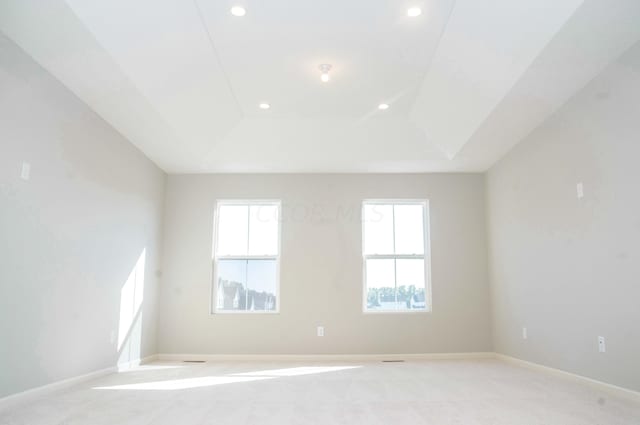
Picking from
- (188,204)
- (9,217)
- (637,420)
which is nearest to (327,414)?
(637,420)

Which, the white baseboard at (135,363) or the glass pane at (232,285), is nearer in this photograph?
the white baseboard at (135,363)

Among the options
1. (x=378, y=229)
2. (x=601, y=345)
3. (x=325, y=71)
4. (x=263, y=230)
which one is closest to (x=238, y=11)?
(x=325, y=71)

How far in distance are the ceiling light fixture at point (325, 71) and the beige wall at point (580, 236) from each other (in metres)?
2.16

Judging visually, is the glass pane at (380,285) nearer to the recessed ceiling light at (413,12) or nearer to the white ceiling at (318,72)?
the white ceiling at (318,72)

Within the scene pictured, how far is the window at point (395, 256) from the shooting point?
5.75 meters

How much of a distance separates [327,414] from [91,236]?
8.68 feet

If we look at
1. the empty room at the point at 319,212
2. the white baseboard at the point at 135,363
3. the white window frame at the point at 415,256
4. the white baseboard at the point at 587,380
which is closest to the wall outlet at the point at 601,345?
the empty room at the point at 319,212

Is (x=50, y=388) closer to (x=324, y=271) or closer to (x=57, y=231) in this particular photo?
(x=57, y=231)

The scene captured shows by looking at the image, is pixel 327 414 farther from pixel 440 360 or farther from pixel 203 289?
pixel 203 289

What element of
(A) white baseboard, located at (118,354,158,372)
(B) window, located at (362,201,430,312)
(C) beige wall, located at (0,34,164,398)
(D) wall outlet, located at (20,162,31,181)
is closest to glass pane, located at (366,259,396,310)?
(B) window, located at (362,201,430,312)

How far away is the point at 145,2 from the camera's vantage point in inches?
114

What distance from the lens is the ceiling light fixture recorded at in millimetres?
3990

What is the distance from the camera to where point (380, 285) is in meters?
5.79

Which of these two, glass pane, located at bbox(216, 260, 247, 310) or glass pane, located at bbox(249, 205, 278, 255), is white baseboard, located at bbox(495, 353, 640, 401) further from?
glass pane, located at bbox(216, 260, 247, 310)
